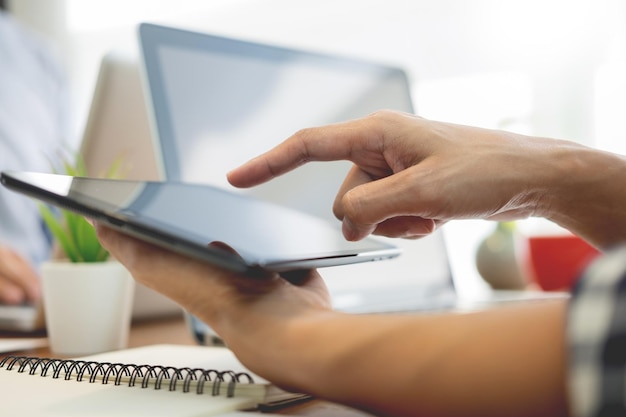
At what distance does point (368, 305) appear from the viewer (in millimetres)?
887

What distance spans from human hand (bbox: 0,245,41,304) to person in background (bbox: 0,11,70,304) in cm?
60

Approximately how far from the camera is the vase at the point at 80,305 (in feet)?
2.20

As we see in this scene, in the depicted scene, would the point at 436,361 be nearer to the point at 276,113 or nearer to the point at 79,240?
the point at 79,240

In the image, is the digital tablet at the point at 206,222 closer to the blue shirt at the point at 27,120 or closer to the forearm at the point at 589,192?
the forearm at the point at 589,192

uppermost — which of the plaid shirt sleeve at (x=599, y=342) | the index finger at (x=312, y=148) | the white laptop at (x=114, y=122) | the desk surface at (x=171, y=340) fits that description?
the white laptop at (x=114, y=122)

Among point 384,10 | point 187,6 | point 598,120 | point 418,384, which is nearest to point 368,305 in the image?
point 418,384

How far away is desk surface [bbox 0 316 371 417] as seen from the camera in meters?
0.40

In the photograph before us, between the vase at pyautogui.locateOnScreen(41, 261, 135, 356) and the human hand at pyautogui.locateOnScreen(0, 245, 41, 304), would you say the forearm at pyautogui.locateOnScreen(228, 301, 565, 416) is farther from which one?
the human hand at pyautogui.locateOnScreen(0, 245, 41, 304)

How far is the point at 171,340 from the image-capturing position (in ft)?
2.48

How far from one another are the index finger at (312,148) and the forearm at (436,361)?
0.75ft

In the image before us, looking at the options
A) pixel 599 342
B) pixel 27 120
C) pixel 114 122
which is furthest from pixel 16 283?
pixel 27 120

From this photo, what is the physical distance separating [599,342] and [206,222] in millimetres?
323

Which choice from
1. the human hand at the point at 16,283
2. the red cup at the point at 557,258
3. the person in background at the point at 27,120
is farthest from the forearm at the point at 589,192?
the person in background at the point at 27,120

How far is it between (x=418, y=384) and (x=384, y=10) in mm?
1640
